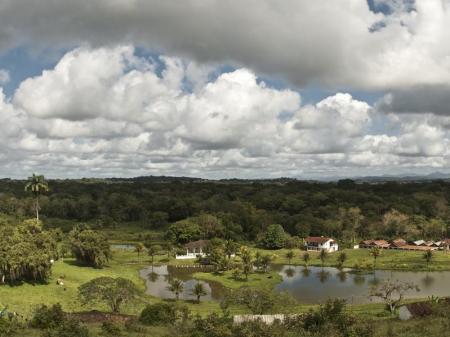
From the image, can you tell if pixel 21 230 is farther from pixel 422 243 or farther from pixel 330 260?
pixel 422 243

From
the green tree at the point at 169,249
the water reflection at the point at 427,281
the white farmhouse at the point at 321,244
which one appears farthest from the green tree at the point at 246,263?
the white farmhouse at the point at 321,244

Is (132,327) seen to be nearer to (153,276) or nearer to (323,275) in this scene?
(153,276)

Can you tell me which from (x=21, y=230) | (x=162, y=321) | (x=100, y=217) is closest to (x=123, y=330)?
(x=162, y=321)

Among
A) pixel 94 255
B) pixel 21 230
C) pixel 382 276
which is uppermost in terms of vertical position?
pixel 21 230

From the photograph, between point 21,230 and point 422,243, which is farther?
point 422,243

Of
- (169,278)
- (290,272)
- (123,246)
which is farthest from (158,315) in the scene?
(123,246)

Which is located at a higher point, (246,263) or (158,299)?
(246,263)
